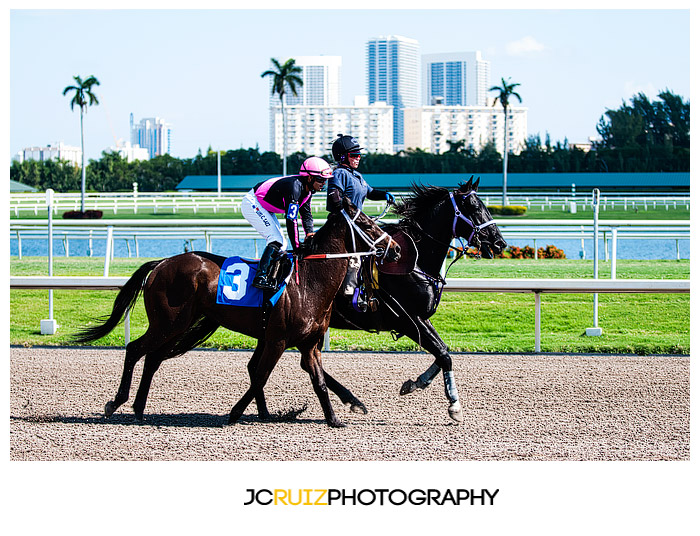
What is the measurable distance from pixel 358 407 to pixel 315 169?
1.70 m

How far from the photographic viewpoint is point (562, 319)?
37.5ft

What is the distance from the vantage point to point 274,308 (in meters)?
5.82

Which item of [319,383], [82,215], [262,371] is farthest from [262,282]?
[82,215]

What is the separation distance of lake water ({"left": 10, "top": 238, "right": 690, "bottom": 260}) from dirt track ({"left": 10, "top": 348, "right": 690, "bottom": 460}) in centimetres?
1223

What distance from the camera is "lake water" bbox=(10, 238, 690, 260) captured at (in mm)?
22375

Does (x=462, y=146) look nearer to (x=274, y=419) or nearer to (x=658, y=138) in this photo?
(x=658, y=138)

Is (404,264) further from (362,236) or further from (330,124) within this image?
(330,124)

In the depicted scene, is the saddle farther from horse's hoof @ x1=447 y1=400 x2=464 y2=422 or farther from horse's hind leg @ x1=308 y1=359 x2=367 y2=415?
horse's hoof @ x1=447 y1=400 x2=464 y2=422

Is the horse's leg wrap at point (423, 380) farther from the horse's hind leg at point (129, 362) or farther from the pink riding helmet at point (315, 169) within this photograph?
the horse's hind leg at point (129, 362)

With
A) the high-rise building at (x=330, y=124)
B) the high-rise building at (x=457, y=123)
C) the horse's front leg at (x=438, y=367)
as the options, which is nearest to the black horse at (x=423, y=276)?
the horse's front leg at (x=438, y=367)

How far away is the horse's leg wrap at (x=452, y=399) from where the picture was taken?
613cm

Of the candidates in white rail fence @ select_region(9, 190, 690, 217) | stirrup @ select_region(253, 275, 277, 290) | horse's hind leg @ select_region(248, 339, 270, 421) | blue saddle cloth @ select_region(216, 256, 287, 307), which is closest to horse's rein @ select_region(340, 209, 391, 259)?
stirrup @ select_region(253, 275, 277, 290)

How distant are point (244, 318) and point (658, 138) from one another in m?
63.3
